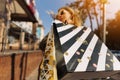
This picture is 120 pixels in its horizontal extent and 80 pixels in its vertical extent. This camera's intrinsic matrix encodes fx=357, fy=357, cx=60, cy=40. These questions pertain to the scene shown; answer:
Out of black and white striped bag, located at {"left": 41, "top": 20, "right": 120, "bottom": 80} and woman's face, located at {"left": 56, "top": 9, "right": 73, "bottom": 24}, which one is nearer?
black and white striped bag, located at {"left": 41, "top": 20, "right": 120, "bottom": 80}

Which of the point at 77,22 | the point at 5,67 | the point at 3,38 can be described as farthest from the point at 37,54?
the point at 77,22

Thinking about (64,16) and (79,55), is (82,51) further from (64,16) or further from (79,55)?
(64,16)

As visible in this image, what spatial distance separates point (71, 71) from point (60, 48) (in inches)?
8.8

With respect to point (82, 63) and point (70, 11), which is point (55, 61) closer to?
point (82, 63)

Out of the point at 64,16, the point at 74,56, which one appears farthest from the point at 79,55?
Result: the point at 64,16

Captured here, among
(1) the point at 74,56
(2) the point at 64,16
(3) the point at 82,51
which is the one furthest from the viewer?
(2) the point at 64,16

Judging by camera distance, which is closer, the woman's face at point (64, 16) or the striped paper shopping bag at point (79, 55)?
the striped paper shopping bag at point (79, 55)

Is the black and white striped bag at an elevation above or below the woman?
below

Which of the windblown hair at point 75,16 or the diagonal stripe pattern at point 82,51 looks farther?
the windblown hair at point 75,16

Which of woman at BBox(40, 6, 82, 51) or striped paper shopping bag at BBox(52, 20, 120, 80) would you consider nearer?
striped paper shopping bag at BBox(52, 20, 120, 80)

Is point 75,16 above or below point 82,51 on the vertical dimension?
above

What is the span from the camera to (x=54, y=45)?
2725 millimetres

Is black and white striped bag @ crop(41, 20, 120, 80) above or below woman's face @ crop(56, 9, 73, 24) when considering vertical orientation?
below

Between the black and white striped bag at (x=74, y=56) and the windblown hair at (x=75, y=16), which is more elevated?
the windblown hair at (x=75, y=16)
